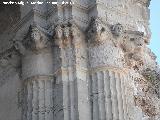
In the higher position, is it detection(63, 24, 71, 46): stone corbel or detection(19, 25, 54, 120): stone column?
detection(63, 24, 71, 46): stone corbel

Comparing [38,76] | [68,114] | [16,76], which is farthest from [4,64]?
[68,114]

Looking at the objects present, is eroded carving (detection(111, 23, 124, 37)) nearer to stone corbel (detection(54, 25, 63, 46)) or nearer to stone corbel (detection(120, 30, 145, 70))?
stone corbel (detection(120, 30, 145, 70))

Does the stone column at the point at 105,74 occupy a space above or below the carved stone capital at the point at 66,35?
below

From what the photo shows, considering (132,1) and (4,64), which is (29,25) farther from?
(132,1)

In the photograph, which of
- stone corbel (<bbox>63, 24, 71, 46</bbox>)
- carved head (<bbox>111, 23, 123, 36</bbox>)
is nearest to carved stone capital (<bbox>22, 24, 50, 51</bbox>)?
stone corbel (<bbox>63, 24, 71, 46</bbox>)

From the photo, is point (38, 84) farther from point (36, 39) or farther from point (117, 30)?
point (117, 30)

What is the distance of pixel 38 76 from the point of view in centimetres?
951

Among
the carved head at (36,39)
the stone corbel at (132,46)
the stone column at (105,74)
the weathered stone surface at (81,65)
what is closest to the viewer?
the stone column at (105,74)

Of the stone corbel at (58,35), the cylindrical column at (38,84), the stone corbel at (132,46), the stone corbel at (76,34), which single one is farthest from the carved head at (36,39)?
the stone corbel at (132,46)

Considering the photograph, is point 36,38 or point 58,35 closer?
point 58,35

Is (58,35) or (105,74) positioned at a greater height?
(58,35)

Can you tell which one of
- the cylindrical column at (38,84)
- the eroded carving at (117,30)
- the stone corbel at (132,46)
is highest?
the eroded carving at (117,30)

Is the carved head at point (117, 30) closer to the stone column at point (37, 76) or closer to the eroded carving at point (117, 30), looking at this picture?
the eroded carving at point (117, 30)

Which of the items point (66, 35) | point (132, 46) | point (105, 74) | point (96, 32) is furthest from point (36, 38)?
point (132, 46)
